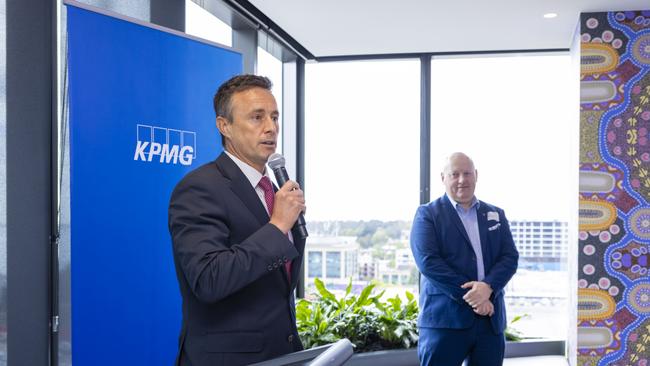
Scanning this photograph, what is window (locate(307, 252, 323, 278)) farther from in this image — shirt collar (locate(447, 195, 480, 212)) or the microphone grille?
the microphone grille

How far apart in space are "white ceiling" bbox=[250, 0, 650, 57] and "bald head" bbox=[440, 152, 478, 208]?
55.6 inches

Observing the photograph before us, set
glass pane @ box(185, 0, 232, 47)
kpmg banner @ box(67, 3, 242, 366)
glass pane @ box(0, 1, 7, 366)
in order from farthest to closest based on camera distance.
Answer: glass pane @ box(185, 0, 232, 47)
glass pane @ box(0, 1, 7, 366)
kpmg banner @ box(67, 3, 242, 366)

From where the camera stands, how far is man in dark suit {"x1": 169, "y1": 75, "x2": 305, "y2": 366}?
4.58ft

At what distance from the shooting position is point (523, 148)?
6227mm

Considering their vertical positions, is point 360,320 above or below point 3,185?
below

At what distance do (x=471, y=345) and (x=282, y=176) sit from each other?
2177mm

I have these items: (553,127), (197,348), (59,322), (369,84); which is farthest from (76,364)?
(553,127)

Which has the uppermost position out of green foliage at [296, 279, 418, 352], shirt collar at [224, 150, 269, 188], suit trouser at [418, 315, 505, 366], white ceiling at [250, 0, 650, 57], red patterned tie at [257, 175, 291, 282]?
white ceiling at [250, 0, 650, 57]

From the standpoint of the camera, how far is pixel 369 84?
6383mm

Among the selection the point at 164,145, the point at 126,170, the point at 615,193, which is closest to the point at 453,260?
the point at 164,145

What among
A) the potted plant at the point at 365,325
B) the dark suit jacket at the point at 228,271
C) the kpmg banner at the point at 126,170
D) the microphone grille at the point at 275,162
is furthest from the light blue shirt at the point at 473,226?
the dark suit jacket at the point at 228,271

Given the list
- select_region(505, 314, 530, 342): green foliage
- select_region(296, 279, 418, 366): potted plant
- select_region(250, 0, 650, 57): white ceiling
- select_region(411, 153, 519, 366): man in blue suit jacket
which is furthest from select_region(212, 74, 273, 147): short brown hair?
select_region(505, 314, 530, 342): green foliage

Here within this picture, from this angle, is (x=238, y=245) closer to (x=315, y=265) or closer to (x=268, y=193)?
(x=268, y=193)

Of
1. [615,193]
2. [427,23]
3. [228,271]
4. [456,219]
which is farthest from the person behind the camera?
[427,23]
